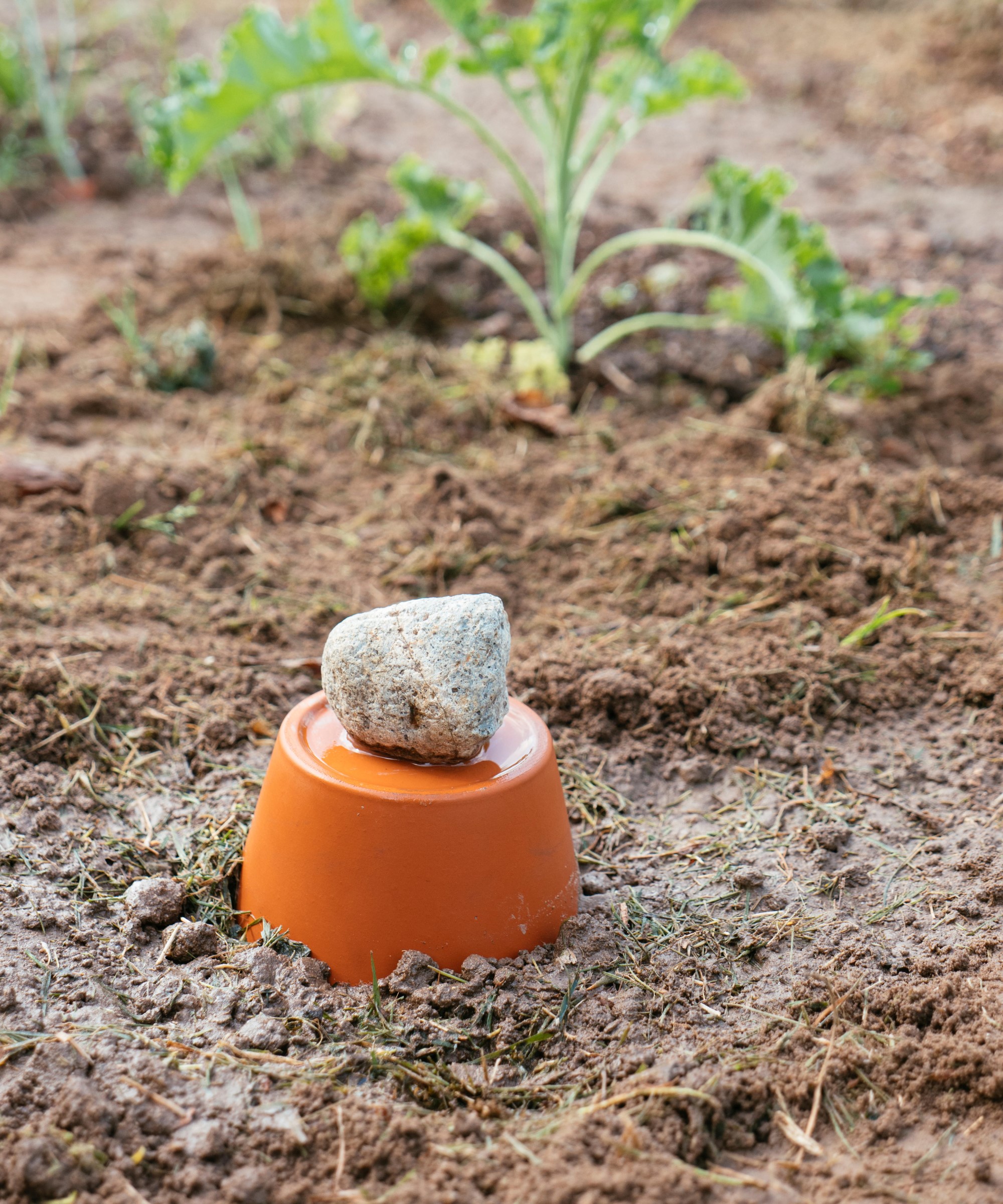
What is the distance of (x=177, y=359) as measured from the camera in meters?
4.16

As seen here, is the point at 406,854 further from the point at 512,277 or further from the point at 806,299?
the point at 512,277

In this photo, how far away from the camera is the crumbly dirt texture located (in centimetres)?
163

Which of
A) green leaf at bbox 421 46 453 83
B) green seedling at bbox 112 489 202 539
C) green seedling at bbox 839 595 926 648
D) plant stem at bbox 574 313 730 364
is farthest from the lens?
plant stem at bbox 574 313 730 364

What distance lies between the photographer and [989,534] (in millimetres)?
3312

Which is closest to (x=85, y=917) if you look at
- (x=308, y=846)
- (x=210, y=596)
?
(x=308, y=846)

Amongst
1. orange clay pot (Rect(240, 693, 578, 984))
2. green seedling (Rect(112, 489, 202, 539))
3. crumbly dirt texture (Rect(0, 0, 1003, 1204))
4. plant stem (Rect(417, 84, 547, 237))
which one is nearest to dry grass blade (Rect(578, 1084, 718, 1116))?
crumbly dirt texture (Rect(0, 0, 1003, 1204))

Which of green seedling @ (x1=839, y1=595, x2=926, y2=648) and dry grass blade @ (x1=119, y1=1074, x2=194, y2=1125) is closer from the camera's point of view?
dry grass blade @ (x1=119, y1=1074, x2=194, y2=1125)

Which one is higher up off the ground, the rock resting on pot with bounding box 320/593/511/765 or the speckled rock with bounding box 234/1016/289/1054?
the rock resting on pot with bounding box 320/593/511/765

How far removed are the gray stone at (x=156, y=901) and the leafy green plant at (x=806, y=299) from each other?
278cm

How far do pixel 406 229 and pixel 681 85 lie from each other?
3.71 ft

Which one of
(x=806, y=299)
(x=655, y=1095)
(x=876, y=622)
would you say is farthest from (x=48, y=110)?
(x=655, y=1095)

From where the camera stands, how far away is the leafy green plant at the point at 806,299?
12.5 ft

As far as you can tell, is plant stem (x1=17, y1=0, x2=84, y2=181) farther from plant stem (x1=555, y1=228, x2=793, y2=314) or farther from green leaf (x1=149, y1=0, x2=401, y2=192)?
plant stem (x1=555, y1=228, x2=793, y2=314)

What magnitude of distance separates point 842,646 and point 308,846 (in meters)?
1.53
